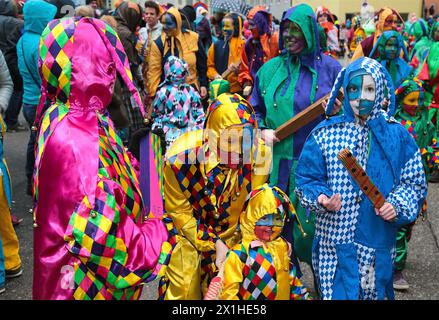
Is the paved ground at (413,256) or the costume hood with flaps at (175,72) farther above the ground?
the costume hood with flaps at (175,72)

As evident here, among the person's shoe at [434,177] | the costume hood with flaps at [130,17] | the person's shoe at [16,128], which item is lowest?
the person's shoe at [16,128]

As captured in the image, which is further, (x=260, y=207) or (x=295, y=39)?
(x=295, y=39)

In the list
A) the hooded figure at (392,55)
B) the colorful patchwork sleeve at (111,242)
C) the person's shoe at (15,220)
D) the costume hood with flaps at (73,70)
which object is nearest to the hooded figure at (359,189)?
the colorful patchwork sleeve at (111,242)

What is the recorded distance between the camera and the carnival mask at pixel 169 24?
7.82 metres

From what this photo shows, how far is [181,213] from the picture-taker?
10.5 ft

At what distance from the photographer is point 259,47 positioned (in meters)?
7.40

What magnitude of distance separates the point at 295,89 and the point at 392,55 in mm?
1964

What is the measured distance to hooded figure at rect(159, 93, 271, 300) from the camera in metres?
3.14

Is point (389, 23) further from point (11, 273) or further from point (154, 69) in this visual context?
point (11, 273)

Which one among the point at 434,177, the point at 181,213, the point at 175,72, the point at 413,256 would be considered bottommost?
the point at 434,177

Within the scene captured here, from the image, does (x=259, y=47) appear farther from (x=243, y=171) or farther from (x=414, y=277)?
(x=243, y=171)

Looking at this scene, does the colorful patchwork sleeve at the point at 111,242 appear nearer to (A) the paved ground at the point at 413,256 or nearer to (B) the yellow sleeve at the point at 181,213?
(B) the yellow sleeve at the point at 181,213

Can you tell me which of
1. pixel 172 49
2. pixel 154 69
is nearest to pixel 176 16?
pixel 172 49

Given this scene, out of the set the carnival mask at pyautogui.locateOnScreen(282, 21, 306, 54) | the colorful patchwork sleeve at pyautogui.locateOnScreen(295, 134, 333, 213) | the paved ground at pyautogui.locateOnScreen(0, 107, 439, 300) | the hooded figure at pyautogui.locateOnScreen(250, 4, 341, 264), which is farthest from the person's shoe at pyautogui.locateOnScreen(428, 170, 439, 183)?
the colorful patchwork sleeve at pyautogui.locateOnScreen(295, 134, 333, 213)
